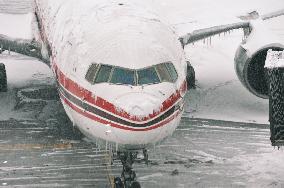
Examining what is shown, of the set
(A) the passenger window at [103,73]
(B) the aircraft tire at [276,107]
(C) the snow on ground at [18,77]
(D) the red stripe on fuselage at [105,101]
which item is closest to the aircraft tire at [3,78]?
(C) the snow on ground at [18,77]

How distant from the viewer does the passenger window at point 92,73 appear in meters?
10.4

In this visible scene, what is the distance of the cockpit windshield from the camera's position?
33.0ft

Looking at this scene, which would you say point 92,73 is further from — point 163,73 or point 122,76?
point 163,73

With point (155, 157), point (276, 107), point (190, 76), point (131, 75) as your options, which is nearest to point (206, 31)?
point (190, 76)

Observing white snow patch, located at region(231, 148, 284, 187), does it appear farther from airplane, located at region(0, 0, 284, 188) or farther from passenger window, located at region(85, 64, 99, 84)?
passenger window, located at region(85, 64, 99, 84)

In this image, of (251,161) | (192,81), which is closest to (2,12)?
(192,81)

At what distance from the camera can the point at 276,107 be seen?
12273mm

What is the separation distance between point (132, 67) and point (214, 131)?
6.19 metres

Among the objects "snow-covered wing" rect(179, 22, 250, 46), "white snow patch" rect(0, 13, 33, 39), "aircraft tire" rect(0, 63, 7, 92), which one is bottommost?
"aircraft tire" rect(0, 63, 7, 92)

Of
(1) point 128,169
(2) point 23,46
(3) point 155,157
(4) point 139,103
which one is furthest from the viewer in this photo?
(2) point 23,46

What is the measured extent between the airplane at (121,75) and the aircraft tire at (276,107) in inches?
87.8

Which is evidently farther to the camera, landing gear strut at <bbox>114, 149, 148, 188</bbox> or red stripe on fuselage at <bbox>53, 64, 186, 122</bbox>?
landing gear strut at <bbox>114, 149, 148, 188</bbox>

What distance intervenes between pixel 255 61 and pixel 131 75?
6.68 m

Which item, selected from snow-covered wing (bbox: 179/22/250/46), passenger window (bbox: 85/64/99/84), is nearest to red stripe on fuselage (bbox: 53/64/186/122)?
passenger window (bbox: 85/64/99/84)
